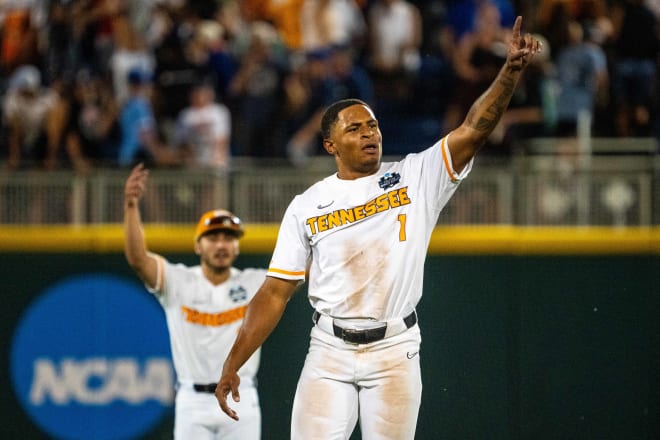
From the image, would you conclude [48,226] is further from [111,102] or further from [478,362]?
[478,362]

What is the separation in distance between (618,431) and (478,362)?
1087 mm

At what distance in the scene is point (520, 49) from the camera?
4785 mm

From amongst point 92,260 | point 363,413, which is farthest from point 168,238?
point 363,413

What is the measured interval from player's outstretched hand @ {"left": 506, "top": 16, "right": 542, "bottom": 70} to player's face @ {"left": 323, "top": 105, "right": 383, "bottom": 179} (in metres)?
0.84

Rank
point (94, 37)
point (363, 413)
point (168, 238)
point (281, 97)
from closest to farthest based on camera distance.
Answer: point (363, 413), point (168, 238), point (281, 97), point (94, 37)

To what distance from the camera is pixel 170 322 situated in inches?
286

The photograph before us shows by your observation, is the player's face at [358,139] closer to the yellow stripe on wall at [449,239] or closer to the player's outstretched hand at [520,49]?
the player's outstretched hand at [520,49]

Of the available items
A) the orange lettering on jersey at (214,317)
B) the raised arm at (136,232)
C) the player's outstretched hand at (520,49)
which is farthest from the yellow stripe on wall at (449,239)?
the player's outstretched hand at (520,49)

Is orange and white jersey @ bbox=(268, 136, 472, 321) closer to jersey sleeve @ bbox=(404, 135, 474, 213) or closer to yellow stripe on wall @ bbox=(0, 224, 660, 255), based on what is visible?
jersey sleeve @ bbox=(404, 135, 474, 213)

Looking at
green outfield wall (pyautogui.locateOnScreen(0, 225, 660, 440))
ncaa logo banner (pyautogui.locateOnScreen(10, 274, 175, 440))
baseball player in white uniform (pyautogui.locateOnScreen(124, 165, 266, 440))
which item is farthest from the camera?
ncaa logo banner (pyautogui.locateOnScreen(10, 274, 175, 440))

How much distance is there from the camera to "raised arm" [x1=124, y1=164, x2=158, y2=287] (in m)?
6.74

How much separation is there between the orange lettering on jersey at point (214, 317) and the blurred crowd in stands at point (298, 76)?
2.46 m

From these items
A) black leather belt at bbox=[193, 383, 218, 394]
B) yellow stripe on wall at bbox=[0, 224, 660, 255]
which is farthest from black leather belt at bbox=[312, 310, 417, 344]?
yellow stripe on wall at bbox=[0, 224, 660, 255]

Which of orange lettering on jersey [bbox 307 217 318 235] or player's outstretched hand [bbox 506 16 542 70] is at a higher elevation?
player's outstretched hand [bbox 506 16 542 70]
